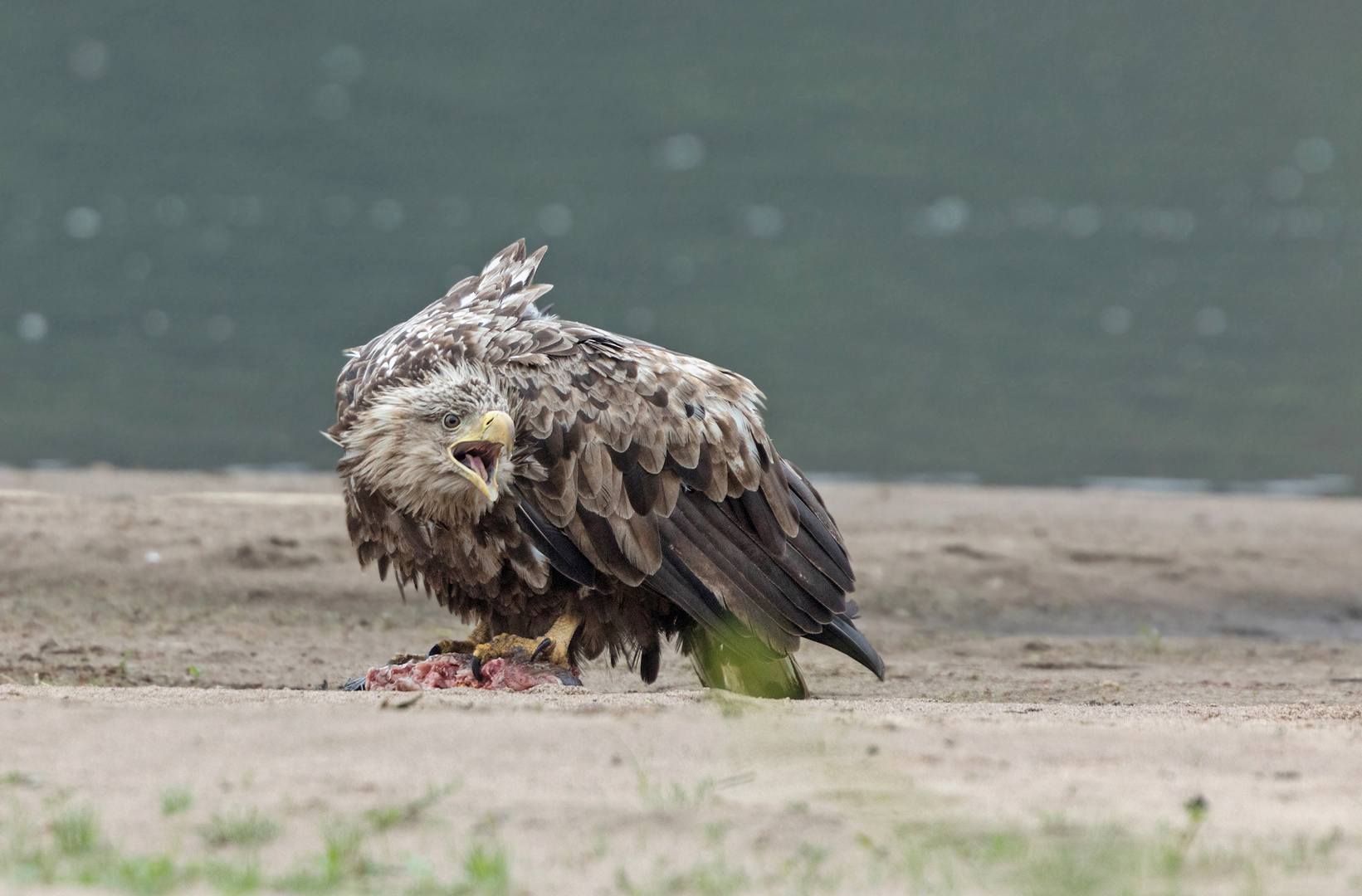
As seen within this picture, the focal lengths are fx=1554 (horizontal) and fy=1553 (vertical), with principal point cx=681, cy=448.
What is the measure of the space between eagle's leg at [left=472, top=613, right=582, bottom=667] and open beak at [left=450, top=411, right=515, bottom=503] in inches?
22.8

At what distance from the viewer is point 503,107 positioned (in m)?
42.7

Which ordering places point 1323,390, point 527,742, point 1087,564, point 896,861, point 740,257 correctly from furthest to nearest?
1. point 740,257
2. point 1323,390
3. point 1087,564
4. point 527,742
5. point 896,861

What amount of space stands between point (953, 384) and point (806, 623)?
53.4 ft

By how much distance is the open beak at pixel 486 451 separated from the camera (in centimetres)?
461

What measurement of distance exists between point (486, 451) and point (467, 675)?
0.73 m

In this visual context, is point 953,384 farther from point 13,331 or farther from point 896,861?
point 896,861

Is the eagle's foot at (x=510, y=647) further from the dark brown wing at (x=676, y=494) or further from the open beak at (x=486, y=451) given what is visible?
the open beak at (x=486, y=451)

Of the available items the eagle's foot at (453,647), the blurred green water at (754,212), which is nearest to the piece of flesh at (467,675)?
the eagle's foot at (453,647)

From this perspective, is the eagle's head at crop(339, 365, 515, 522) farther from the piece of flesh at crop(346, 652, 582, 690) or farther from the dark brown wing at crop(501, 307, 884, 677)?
the piece of flesh at crop(346, 652, 582, 690)

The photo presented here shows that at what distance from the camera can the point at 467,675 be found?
4.93 metres

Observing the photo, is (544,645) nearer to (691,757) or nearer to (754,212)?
(691,757)

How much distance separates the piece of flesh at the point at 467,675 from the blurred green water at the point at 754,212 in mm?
9222

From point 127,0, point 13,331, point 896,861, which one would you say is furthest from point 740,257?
point 896,861

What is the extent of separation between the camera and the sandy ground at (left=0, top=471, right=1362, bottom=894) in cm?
260
